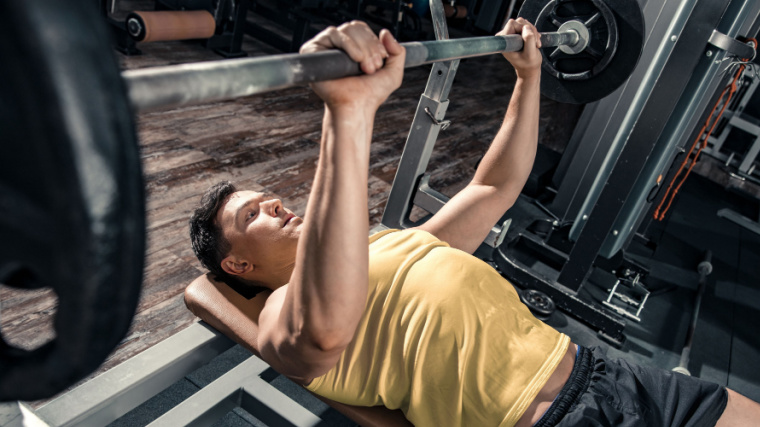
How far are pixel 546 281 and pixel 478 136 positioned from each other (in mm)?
2155

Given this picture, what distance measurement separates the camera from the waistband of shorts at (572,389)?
119 cm

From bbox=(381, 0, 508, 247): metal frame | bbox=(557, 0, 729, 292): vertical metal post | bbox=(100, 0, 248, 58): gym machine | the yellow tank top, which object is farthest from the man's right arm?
bbox=(100, 0, 248, 58): gym machine

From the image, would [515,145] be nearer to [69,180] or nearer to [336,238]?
[336,238]

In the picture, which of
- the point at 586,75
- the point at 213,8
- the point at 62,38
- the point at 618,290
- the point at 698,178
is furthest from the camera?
the point at 698,178

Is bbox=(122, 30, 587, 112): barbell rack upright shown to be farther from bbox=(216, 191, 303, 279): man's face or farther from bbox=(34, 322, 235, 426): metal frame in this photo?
bbox=(34, 322, 235, 426): metal frame

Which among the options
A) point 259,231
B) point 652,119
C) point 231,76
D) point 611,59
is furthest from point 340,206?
point 652,119

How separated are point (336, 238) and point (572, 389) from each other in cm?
73

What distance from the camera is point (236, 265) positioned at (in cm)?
136

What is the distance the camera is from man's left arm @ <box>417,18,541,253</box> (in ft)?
4.86

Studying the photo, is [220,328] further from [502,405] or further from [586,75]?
[586,75]

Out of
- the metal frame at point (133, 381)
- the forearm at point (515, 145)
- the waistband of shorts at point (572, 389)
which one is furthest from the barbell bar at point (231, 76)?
the metal frame at point (133, 381)

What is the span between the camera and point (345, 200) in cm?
77

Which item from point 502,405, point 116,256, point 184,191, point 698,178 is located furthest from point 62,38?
point 698,178

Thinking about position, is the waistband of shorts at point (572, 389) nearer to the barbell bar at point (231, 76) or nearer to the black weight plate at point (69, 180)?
the barbell bar at point (231, 76)
